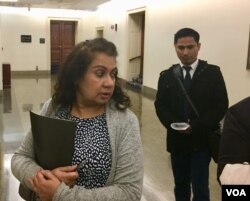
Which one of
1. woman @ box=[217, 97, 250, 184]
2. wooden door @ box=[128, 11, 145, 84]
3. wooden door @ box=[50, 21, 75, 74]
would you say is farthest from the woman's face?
wooden door @ box=[50, 21, 75, 74]

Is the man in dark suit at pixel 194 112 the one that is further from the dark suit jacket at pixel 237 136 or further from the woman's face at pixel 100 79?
the dark suit jacket at pixel 237 136

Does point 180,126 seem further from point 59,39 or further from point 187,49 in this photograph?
point 59,39

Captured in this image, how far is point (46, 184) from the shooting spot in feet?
4.18

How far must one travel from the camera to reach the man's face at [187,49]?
248 centimetres

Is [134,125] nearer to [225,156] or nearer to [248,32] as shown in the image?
[225,156]

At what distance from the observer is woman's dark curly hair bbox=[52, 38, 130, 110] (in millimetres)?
1431

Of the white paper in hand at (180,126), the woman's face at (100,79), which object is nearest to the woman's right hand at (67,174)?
the woman's face at (100,79)

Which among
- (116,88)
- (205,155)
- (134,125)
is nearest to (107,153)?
(134,125)

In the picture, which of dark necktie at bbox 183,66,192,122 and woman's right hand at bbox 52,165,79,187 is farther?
dark necktie at bbox 183,66,192,122

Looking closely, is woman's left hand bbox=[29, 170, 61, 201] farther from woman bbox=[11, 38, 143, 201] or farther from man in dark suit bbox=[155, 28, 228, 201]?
man in dark suit bbox=[155, 28, 228, 201]

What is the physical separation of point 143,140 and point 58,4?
430 inches

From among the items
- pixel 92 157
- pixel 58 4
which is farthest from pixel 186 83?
pixel 58 4

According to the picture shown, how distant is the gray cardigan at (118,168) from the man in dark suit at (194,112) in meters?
1.12

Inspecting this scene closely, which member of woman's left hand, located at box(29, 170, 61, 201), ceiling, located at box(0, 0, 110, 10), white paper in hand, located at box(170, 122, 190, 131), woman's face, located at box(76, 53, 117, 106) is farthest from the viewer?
ceiling, located at box(0, 0, 110, 10)
